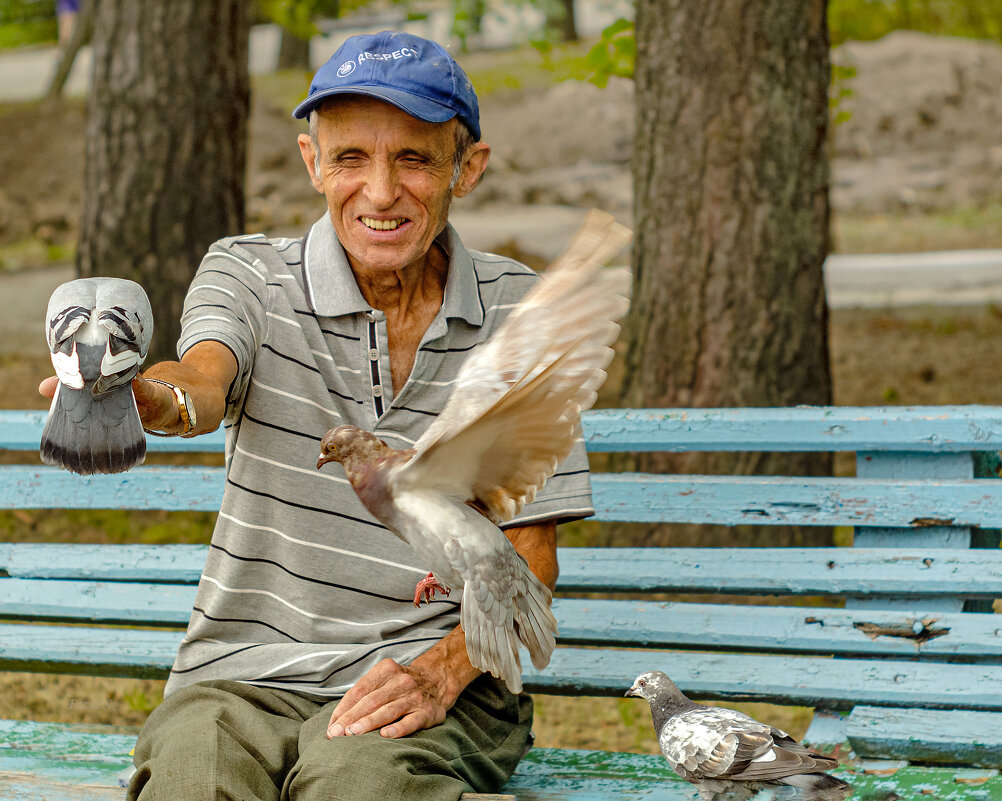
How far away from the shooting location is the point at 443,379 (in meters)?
2.59

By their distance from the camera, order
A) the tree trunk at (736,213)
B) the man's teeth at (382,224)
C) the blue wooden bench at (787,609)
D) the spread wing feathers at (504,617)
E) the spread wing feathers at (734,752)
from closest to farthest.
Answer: the spread wing feathers at (504,617), the spread wing feathers at (734,752), the man's teeth at (382,224), the blue wooden bench at (787,609), the tree trunk at (736,213)

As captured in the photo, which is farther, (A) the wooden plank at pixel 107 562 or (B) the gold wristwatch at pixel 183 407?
(A) the wooden plank at pixel 107 562

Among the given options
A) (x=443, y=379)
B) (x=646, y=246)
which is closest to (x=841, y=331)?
(x=646, y=246)

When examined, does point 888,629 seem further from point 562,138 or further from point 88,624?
point 562,138

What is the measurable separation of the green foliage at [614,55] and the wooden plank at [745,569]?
139 inches

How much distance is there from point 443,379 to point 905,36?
17.2 m

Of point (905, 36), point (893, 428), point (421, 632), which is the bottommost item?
point (421, 632)

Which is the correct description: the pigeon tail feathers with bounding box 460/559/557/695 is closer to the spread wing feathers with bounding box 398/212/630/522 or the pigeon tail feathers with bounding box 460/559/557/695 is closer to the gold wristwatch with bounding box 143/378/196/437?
the spread wing feathers with bounding box 398/212/630/522

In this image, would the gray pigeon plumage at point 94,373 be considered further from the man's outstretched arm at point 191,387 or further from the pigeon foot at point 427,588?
the pigeon foot at point 427,588

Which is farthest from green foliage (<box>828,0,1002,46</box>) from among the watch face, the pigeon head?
the watch face

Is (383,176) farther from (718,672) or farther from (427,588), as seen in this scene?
(718,672)

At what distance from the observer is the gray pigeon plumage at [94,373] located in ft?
5.83

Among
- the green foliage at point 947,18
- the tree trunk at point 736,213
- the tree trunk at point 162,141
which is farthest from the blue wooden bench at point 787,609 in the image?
the green foliage at point 947,18

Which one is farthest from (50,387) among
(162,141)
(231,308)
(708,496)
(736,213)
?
(162,141)
